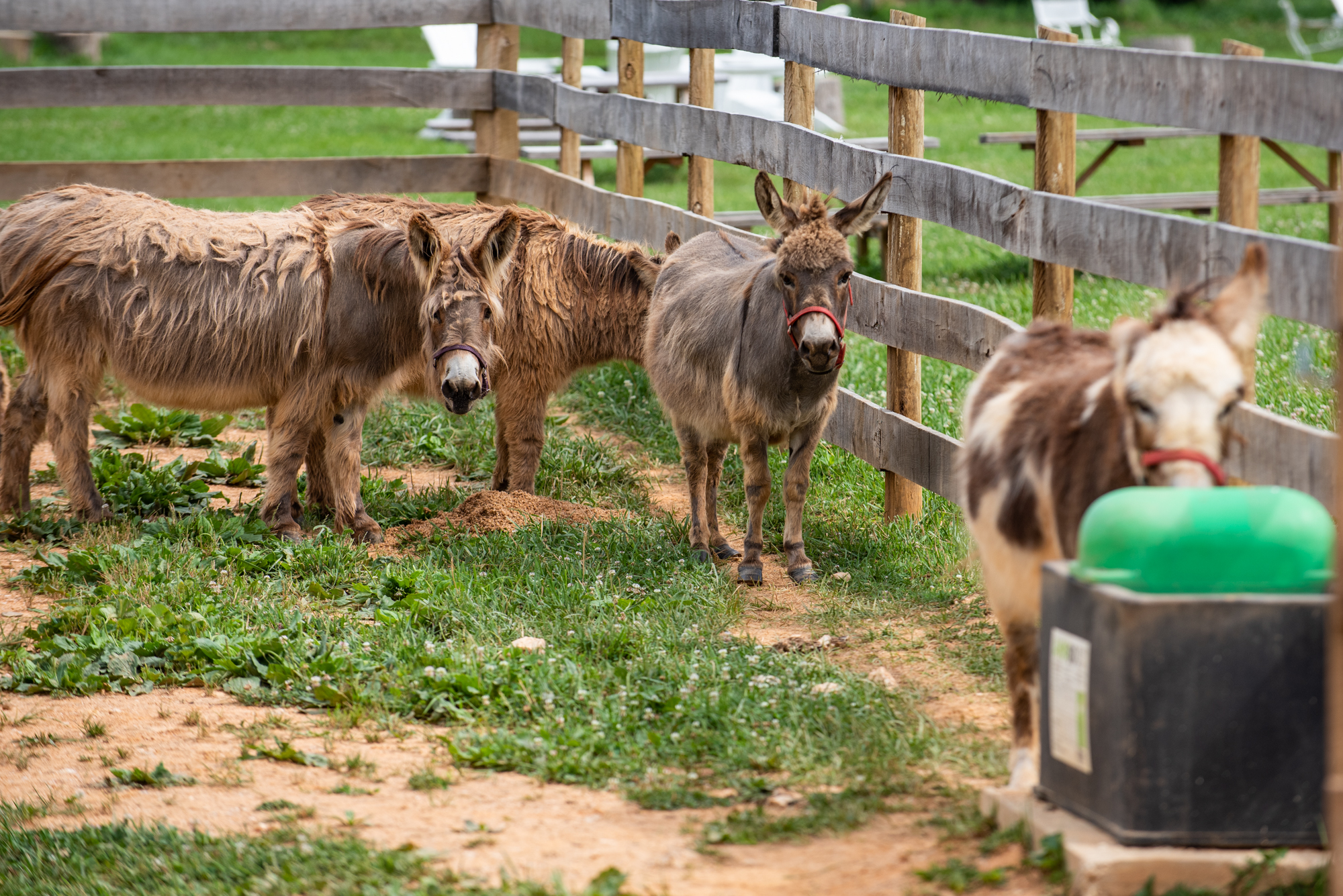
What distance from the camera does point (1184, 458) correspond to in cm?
283

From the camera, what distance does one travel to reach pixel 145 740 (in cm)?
425

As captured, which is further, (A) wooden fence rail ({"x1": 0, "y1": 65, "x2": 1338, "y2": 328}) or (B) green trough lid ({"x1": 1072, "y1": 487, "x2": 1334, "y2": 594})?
(A) wooden fence rail ({"x1": 0, "y1": 65, "x2": 1338, "y2": 328})

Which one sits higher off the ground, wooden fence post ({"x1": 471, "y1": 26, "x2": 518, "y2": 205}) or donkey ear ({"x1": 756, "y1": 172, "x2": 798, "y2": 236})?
wooden fence post ({"x1": 471, "y1": 26, "x2": 518, "y2": 205})

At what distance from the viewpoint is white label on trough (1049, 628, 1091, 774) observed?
114 inches

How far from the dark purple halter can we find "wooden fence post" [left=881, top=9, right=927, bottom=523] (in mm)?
1913

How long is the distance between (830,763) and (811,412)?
2.20m

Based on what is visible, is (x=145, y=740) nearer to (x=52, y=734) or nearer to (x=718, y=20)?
(x=52, y=734)

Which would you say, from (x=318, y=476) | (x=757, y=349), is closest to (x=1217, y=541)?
(x=757, y=349)

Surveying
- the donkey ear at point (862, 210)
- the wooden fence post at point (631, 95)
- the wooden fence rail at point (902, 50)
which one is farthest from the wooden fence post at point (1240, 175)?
the wooden fence post at point (631, 95)

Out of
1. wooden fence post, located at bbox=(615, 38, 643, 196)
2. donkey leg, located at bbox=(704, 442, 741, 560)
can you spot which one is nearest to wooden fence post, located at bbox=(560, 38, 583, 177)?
wooden fence post, located at bbox=(615, 38, 643, 196)

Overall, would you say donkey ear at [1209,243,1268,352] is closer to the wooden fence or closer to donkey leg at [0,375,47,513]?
the wooden fence

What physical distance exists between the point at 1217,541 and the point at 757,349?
3.01 meters

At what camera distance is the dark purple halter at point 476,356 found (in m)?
6.01

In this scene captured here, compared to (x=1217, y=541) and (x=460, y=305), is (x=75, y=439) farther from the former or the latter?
(x=1217, y=541)
